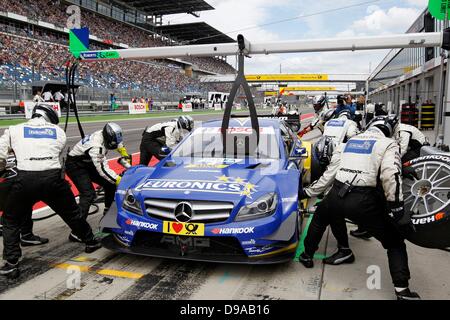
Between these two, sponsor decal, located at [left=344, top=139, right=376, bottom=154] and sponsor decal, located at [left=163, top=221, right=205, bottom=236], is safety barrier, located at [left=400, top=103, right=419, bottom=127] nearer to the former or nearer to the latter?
sponsor decal, located at [left=344, top=139, right=376, bottom=154]

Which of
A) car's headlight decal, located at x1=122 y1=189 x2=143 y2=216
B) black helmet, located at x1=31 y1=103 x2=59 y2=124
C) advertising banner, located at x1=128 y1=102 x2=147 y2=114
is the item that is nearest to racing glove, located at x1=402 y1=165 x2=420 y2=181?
car's headlight decal, located at x1=122 y1=189 x2=143 y2=216

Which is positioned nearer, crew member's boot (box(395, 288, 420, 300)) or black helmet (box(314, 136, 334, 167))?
crew member's boot (box(395, 288, 420, 300))

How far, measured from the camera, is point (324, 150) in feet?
21.4

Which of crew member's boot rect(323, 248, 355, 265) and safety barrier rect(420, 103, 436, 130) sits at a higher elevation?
safety barrier rect(420, 103, 436, 130)

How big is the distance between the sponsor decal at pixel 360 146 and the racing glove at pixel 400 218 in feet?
1.65

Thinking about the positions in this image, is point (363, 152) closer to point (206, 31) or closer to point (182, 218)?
point (182, 218)

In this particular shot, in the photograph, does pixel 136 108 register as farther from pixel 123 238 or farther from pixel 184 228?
pixel 184 228

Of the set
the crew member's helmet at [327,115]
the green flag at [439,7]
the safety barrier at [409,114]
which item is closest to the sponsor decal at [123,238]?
the green flag at [439,7]

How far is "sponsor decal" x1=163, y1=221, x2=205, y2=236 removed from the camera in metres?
3.60

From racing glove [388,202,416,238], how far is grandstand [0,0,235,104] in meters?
22.9

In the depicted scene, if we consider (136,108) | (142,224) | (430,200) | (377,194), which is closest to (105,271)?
(142,224)

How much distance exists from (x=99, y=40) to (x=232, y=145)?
147 ft
